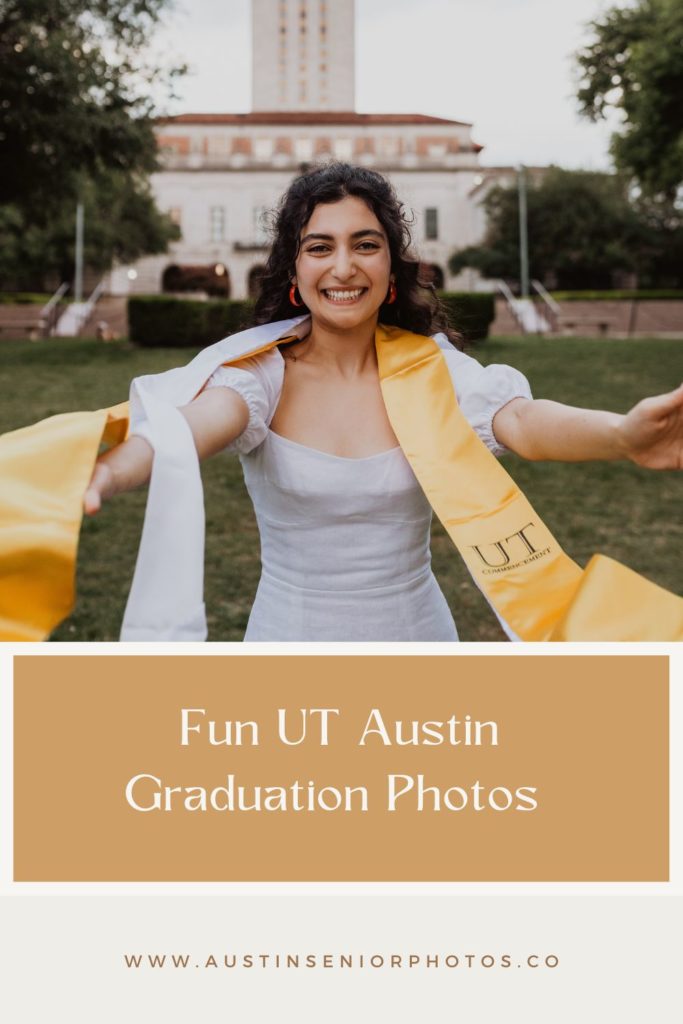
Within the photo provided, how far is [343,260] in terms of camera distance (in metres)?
2.33

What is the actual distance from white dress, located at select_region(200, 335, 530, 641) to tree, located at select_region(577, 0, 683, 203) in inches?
668

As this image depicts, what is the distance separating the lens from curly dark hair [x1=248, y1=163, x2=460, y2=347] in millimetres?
2418

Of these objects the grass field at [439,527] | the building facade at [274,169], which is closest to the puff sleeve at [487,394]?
the grass field at [439,527]

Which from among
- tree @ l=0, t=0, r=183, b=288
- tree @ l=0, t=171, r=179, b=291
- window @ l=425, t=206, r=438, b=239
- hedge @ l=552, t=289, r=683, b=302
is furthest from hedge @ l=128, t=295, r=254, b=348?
window @ l=425, t=206, r=438, b=239

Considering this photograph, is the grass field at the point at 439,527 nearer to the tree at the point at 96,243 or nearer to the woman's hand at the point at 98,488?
the woman's hand at the point at 98,488

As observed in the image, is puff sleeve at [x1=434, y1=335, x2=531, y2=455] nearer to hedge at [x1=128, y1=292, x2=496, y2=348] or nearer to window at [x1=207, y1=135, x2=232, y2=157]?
hedge at [x1=128, y1=292, x2=496, y2=348]

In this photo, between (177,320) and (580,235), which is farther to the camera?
(580,235)

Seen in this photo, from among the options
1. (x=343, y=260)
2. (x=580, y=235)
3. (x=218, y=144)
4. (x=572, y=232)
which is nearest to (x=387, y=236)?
(x=343, y=260)

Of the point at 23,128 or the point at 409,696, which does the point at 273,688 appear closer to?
the point at 409,696

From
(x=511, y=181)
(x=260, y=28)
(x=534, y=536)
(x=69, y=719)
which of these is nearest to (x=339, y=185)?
(x=534, y=536)

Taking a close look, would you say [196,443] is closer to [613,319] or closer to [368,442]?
[368,442]

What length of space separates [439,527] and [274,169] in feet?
209

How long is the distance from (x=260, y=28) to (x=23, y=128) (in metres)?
80.9
